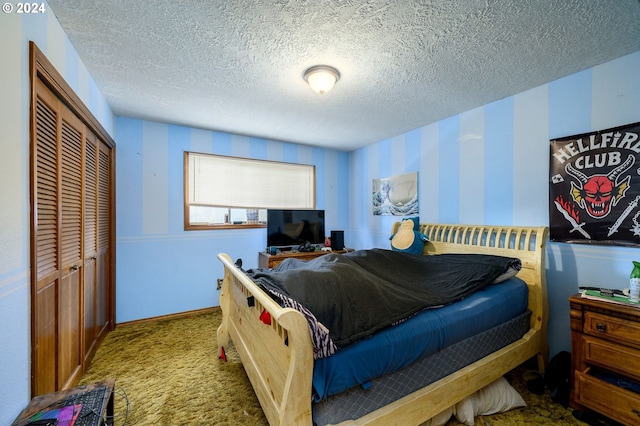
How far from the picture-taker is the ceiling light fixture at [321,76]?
6.45ft

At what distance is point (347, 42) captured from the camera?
1686 mm

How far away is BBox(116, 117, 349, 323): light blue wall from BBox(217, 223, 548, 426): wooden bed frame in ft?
4.33

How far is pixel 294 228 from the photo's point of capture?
12.4ft

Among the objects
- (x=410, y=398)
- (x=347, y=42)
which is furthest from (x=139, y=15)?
(x=410, y=398)

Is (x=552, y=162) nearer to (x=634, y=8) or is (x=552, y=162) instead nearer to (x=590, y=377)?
(x=634, y=8)

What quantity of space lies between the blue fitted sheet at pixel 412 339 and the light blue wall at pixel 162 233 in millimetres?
2803

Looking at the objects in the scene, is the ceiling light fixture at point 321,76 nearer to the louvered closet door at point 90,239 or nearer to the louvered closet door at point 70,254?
the louvered closet door at point 70,254

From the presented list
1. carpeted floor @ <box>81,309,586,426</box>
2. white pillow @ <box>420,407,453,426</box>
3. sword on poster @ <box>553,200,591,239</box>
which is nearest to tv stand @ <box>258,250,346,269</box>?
carpeted floor @ <box>81,309,586,426</box>

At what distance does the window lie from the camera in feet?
11.3

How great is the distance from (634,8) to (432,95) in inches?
49.2

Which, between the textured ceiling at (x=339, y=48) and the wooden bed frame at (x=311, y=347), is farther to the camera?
the textured ceiling at (x=339, y=48)

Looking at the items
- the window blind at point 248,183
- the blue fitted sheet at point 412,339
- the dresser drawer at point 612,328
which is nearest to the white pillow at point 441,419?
the blue fitted sheet at point 412,339

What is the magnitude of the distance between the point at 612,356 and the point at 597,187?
1207 mm

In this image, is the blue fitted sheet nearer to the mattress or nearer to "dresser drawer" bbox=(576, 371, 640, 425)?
the mattress
